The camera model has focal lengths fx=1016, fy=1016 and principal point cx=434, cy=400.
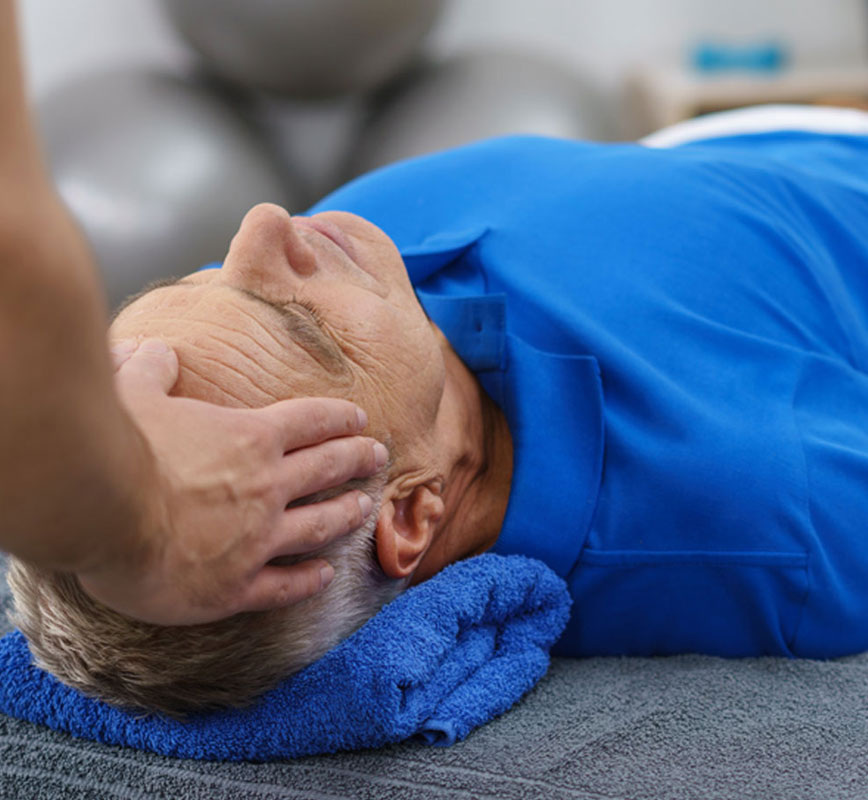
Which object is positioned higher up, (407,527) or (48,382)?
(48,382)

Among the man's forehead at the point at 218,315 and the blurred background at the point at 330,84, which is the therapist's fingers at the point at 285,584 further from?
the blurred background at the point at 330,84

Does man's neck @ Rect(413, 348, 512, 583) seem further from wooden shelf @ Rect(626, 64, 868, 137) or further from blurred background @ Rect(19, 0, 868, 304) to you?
wooden shelf @ Rect(626, 64, 868, 137)

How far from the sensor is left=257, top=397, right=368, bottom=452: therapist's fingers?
1.85 ft

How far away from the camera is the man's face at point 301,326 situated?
0.63 metres

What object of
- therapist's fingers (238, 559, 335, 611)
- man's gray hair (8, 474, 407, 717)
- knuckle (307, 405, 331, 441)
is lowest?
man's gray hair (8, 474, 407, 717)

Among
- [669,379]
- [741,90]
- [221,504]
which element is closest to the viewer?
[221,504]

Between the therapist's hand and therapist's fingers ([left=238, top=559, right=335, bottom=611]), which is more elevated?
the therapist's hand

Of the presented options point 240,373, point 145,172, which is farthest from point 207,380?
point 145,172

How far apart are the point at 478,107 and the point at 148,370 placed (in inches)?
56.0

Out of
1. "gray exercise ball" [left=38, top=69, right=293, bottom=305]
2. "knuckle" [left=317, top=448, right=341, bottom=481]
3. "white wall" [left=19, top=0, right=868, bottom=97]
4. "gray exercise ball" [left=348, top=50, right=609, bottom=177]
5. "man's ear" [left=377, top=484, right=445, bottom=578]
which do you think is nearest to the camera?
"knuckle" [left=317, top=448, right=341, bottom=481]

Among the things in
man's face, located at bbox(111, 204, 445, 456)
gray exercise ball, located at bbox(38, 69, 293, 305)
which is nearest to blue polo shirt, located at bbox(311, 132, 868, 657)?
man's face, located at bbox(111, 204, 445, 456)

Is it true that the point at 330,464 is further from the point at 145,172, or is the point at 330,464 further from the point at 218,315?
the point at 145,172

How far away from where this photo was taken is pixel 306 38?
1.82 m

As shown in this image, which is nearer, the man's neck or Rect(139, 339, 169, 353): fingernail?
Rect(139, 339, 169, 353): fingernail
